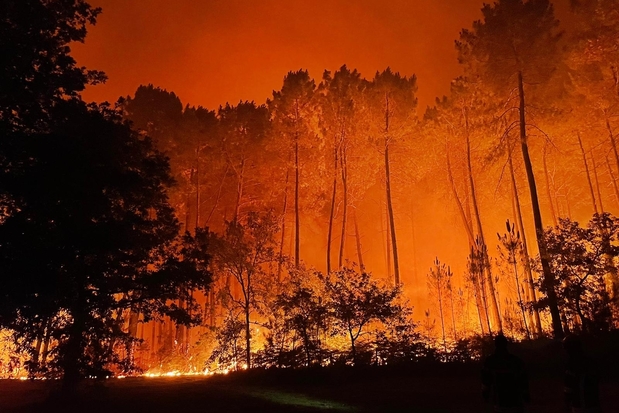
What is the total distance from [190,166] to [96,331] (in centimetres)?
1971

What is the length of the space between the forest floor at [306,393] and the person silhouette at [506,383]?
3676 mm

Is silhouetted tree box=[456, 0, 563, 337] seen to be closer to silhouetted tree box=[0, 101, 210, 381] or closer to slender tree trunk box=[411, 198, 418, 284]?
silhouetted tree box=[0, 101, 210, 381]

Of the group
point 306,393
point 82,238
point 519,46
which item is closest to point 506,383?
point 306,393

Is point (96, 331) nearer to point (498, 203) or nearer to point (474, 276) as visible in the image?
point (474, 276)

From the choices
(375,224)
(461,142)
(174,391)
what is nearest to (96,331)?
(174,391)

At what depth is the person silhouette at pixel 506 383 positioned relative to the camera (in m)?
5.61

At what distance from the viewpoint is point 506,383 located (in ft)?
18.5

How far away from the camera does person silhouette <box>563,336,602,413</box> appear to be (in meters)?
5.79

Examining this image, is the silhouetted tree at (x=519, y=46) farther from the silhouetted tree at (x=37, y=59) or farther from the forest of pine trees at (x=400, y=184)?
the silhouetted tree at (x=37, y=59)

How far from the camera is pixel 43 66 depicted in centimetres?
1080

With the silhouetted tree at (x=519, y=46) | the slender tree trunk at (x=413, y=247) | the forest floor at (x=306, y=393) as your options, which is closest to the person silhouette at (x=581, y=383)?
the forest floor at (x=306, y=393)

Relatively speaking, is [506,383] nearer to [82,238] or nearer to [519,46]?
[82,238]

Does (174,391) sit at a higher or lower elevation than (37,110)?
lower

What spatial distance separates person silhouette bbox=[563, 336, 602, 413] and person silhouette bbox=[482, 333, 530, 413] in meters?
0.73
